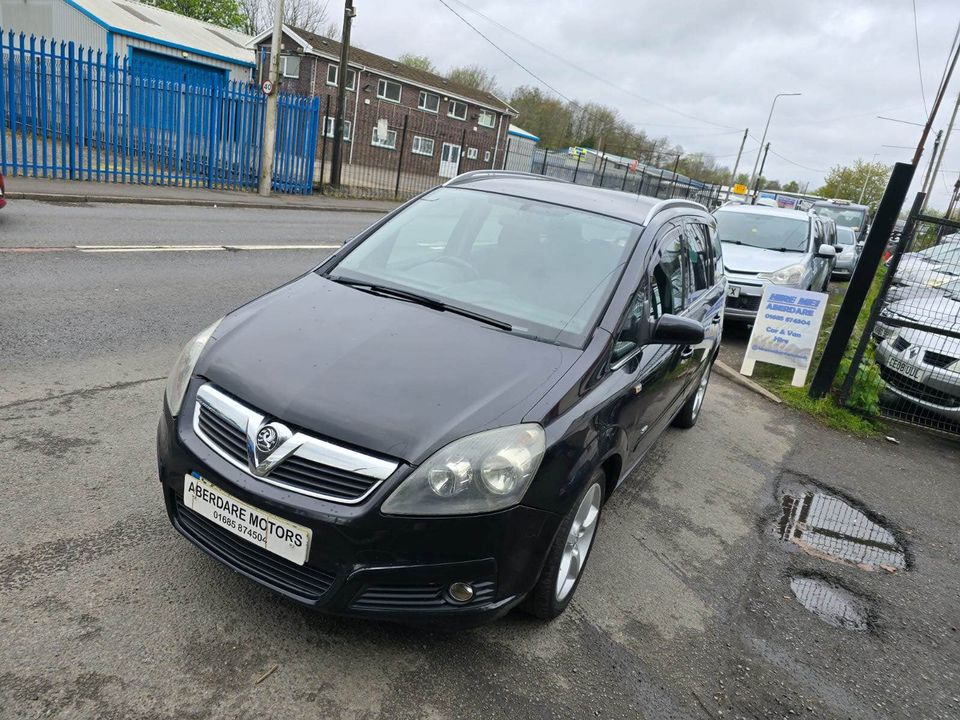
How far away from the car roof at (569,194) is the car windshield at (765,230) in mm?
6846

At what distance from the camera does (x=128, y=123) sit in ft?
50.8

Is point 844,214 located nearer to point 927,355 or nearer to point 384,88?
point 927,355

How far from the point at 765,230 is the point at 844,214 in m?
15.6

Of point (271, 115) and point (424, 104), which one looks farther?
point (424, 104)

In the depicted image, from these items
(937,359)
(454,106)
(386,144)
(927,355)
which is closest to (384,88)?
(386,144)

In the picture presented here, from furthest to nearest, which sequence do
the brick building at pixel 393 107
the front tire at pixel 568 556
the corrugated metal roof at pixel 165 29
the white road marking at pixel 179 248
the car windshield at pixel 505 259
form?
1. the brick building at pixel 393 107
2. the corrugated metal roof at pixel 165 29
3. the white road marking at pixel 179 248
4. the car windshield at pixel 505 259
5. the front tire at pixel 568 556

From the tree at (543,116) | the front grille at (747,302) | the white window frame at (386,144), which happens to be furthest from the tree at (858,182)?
the front grille at (747,302)

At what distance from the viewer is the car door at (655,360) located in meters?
3.36

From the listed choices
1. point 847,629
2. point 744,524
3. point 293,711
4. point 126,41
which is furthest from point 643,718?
point 126,41

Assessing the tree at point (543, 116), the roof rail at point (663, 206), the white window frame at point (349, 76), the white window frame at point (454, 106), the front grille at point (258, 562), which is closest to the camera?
the front grille at point (258, 562)

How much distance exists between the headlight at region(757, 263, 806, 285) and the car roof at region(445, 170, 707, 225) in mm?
5397

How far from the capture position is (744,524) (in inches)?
Result: 173

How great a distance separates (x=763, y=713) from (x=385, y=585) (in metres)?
1.59

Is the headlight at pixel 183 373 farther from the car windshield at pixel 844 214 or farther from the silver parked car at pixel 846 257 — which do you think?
the car windshield at pixel 844 214
